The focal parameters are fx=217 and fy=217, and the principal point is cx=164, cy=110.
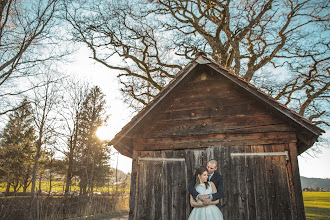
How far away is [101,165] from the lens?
29062mm

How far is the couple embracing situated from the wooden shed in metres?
1.08

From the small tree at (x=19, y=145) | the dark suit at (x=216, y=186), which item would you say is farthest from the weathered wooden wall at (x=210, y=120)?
the small tree at (x=19, y=145)

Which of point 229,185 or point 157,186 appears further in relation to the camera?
point 157,186

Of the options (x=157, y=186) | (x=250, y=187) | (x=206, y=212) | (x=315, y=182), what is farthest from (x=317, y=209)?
(x=315, y=182)

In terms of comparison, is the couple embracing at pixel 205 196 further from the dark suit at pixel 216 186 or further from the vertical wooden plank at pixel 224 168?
the vertical wooden plank at pixel 224 168

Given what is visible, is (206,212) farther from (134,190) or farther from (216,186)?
(134,190)

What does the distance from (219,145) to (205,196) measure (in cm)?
184

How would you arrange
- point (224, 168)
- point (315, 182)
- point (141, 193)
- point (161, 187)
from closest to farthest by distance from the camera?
point (224, 168), point (161, 187), point (141, 193), point (315, 182)

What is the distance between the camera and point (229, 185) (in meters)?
5.25

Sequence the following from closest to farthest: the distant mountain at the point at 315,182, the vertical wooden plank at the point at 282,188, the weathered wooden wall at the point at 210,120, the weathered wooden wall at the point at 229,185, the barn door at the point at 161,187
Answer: the vertical wooden plank at the point at 282,188 → the weathered wooden wall at the point at 229,185 → the weathered wooden wall at the point at 210,120 → the barn door at the point at 161,187 → the distant mountain at the point at 315,182

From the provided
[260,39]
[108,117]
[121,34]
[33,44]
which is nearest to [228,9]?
[260,39]

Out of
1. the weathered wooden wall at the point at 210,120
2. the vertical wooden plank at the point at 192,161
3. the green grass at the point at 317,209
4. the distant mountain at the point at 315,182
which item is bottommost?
the distant mountain at the point at 315,182

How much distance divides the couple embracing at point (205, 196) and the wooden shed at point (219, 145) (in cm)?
108

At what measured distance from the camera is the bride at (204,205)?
4.01 metres
